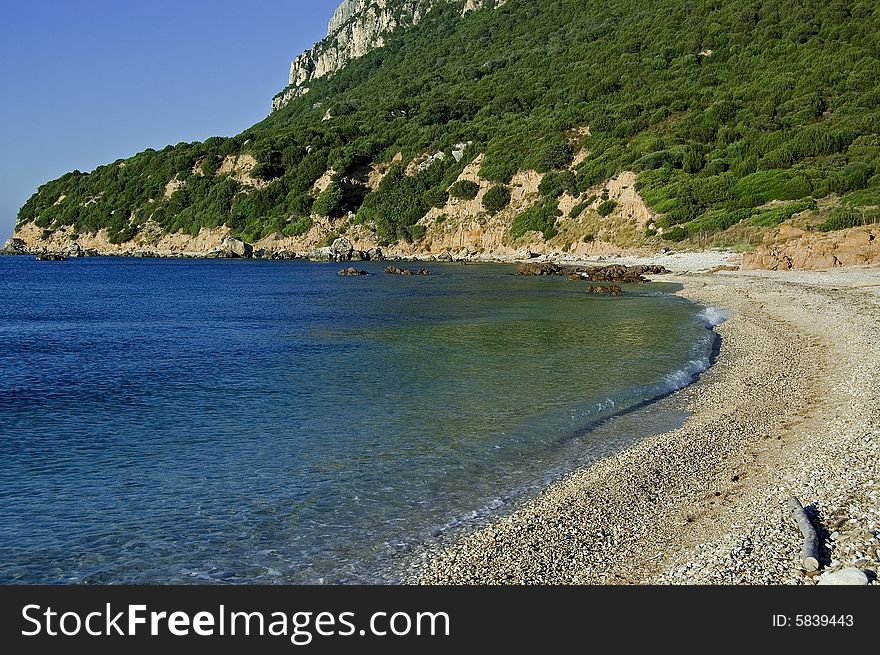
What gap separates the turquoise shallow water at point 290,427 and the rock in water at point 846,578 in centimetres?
382

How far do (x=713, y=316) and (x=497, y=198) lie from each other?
50719 millimetres

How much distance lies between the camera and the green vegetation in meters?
57.1

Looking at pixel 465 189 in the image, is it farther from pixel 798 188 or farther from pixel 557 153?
pixel 798 188

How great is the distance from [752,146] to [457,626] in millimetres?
64676

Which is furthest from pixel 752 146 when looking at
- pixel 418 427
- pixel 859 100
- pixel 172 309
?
pixel 418 427

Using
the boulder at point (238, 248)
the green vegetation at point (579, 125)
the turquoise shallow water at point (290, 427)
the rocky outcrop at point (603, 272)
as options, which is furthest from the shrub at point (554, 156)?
the turquoise shallow water at point (290, 427)

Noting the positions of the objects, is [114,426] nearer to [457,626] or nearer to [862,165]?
[457,626]

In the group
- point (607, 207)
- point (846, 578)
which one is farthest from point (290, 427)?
point (607, 207)

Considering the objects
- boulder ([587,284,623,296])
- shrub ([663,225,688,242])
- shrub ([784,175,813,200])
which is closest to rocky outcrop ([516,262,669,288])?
boulder ([587,284,623,296])

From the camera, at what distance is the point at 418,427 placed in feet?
39.9

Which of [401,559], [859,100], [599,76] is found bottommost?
[401,559]

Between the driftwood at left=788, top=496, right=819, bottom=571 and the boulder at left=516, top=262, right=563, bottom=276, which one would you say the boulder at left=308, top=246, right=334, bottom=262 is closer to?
the boulder at left=516, top=262, right=563, bottom=276

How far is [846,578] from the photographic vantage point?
18.9 feet

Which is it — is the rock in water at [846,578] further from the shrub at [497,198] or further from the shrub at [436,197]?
the shrub at [436,197]
